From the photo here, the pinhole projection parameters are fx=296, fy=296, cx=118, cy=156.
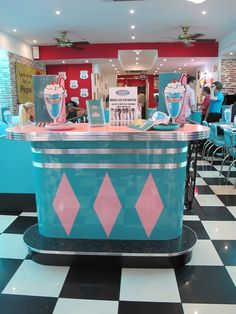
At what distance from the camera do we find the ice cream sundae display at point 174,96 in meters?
2.29

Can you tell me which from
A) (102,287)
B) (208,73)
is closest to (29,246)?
(102,287)

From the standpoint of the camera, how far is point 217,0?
20.7 ft

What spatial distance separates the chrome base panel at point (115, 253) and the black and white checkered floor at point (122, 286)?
53mm

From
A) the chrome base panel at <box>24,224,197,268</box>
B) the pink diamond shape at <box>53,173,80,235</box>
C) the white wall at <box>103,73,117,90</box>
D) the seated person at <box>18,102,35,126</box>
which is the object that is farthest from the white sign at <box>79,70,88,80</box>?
the chrome base panel at <box>24,224,197,268</box>

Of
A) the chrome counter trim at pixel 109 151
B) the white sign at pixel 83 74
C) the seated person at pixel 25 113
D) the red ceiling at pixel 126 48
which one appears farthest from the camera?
the white sign at pixel 83 74

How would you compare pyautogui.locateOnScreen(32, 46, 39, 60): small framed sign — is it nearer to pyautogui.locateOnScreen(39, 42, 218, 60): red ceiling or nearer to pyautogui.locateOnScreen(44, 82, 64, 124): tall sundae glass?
pyautogui.locateOnScreen(39, 42, 218, 60): red ceiling

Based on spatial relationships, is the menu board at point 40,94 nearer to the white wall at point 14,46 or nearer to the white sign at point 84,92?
the white wall at point 14,46

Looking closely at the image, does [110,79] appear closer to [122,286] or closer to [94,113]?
[94,113]

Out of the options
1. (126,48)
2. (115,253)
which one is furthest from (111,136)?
(126,48)

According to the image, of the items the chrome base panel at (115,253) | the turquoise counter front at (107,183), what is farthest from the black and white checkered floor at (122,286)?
the turquoise counter front at (107,183)

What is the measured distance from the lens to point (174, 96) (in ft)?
7.54

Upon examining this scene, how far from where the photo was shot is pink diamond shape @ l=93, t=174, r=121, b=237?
2297mm

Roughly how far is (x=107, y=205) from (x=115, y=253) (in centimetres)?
36

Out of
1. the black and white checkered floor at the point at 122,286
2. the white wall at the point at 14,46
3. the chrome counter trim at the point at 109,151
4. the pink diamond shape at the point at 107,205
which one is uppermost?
the white wall at the point at 14,46
